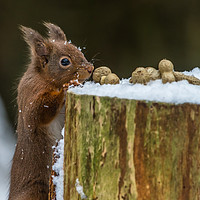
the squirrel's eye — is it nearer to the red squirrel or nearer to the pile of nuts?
the red squirrel

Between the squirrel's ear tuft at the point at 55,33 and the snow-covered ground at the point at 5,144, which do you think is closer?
the squirrel's ear tuft at the point at 55,33

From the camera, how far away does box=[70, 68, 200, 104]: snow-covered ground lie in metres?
1.02

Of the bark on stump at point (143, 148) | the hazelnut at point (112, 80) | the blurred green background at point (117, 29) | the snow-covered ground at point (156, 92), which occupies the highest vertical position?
the blurred green background at point (117, 29)

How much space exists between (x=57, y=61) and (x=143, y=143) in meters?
0.83

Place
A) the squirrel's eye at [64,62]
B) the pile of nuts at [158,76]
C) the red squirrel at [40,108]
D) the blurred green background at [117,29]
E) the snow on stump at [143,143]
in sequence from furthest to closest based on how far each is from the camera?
the blurred green background at [117,29], the squirrel's eye at [64,62], the red squirrel at [40,108], the pile of nuts at [158,76], the snow on stump at [143,143]

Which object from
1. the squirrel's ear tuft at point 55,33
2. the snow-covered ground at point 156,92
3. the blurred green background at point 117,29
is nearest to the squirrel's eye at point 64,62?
the squirrel's ear tuft at point 55,33

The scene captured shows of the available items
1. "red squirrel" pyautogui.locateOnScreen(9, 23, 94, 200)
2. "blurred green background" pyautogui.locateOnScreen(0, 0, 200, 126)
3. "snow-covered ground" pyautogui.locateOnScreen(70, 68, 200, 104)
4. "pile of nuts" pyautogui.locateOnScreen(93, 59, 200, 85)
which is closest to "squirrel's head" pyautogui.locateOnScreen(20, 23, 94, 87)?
"red squirrel" pyautogui.locateOnScreen(9, 23, 94, 200)

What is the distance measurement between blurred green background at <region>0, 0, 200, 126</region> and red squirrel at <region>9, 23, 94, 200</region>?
1812 mm

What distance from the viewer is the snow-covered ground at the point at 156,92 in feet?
3.34

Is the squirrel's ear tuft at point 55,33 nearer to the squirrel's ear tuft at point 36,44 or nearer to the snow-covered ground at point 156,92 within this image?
the squirrel's ear tuft at point 36,44

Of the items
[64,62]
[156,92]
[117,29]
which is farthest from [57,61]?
[117,29]

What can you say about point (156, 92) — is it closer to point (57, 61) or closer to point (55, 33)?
point (57, 61)

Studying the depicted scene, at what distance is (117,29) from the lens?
11.9ft

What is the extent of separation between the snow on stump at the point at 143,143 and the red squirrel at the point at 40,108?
1.71 feet
